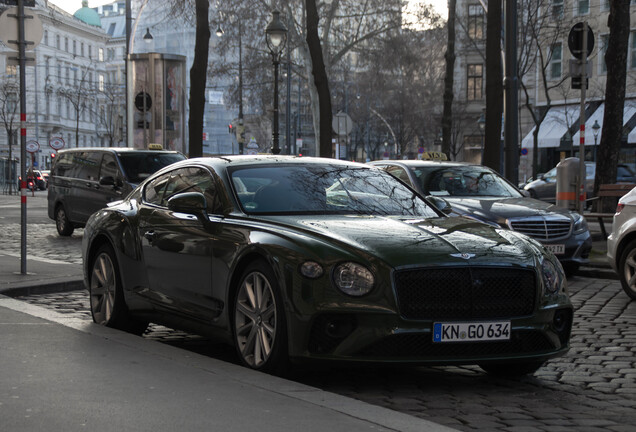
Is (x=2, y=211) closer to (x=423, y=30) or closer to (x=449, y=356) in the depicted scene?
(x=423, y=30)

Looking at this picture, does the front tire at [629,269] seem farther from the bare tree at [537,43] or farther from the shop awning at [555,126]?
the shop awning at [555,126]

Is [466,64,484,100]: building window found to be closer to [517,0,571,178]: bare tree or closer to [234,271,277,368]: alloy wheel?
[517,0,571,178]: bare tree

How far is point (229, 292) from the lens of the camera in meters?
7.02

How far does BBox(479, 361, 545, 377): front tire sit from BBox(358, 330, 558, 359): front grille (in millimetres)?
304

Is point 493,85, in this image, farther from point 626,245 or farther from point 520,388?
point 520,388

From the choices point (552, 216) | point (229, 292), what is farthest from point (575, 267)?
point (229, 292)

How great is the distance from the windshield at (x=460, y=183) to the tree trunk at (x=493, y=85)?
A: 723cm

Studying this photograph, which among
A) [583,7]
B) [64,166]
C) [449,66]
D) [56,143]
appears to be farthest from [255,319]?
[583,7]

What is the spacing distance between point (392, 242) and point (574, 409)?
1408 mm

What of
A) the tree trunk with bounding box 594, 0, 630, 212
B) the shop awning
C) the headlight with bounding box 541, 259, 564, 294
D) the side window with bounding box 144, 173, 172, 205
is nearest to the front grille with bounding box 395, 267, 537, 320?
the headlight with bounding box 541, 259, 564, 294

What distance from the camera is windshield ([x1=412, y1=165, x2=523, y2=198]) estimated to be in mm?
15148

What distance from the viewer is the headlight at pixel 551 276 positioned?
265 inches

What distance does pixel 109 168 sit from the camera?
21.5 m

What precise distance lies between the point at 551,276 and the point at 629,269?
16.6 feet
